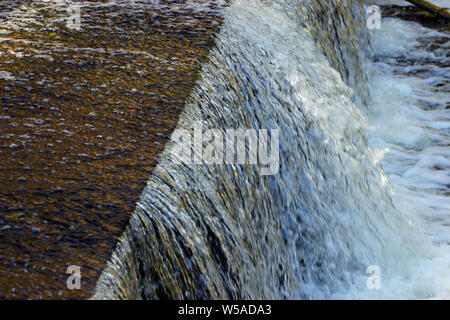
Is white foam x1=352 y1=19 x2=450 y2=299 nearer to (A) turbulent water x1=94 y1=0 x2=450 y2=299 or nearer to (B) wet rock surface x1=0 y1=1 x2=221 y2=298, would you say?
(A) turbulent water x1=94 y1=0 x2=450 y2=299

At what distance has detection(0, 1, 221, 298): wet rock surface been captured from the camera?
5.98ft

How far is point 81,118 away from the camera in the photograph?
2523 mm

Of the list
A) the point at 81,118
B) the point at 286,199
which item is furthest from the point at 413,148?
the point at 81,118

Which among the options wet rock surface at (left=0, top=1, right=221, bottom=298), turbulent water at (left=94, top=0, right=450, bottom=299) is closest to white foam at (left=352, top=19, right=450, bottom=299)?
turbulent water at (left=94, top=0, right=450, bottom=299)

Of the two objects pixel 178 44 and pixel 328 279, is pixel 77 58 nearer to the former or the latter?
pixel 178 44

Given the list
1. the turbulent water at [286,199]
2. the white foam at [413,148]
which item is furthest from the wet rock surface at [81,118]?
the white foam at [413,148]

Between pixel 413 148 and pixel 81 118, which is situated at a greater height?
pixel 81 118

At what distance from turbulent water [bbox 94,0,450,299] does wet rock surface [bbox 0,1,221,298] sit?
100 mm

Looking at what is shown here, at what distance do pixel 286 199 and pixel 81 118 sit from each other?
1142 mm

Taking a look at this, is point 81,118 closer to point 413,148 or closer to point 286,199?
point 286,199

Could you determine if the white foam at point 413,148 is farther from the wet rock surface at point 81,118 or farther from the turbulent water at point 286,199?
the wet rock surface at point 81,118

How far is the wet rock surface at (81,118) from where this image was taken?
5.98 ft
